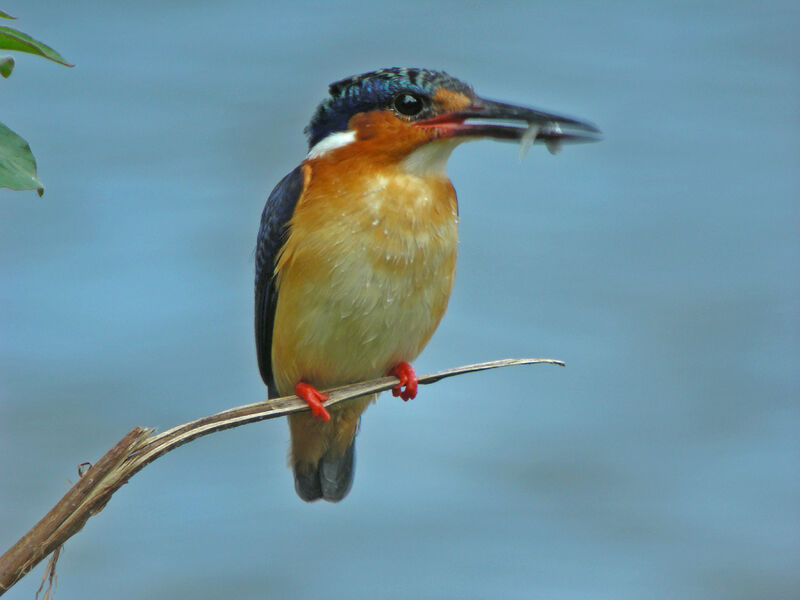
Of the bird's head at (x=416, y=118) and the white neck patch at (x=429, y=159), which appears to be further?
the white neck patch at (x=429, y=159)

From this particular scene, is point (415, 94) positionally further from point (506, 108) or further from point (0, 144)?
point (0, 144)

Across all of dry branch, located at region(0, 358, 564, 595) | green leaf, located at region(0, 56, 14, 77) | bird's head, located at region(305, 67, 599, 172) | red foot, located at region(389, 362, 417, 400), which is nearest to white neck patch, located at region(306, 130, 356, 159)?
bird's head, located at region(305, 67, 599, 172)

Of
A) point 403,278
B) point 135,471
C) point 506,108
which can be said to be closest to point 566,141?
point 506,108

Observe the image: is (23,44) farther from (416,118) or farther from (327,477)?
(327,477)

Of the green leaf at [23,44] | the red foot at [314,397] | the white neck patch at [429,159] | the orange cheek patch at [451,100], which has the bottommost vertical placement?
the red foot at [314,397]

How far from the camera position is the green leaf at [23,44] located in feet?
2.61

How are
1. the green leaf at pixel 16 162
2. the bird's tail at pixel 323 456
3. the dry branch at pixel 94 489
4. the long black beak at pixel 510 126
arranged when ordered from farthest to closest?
1. the bird's tail at pixel 323 456
2. the long black beak at pixel 510 126
3. the dry branch at pixel 94 489
4. the green leaf at pixel 16 162

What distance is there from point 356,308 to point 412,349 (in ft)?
0.64

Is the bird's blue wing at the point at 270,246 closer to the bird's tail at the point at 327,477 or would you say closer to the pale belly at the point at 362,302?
the pale belly at the point at 362,302

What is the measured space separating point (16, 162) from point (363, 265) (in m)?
0.95

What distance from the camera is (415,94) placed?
164 centimetres

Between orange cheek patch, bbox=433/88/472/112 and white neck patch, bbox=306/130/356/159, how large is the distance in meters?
0.20

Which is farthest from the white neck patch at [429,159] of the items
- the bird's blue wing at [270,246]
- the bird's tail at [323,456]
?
the bird's tail at [323,456]

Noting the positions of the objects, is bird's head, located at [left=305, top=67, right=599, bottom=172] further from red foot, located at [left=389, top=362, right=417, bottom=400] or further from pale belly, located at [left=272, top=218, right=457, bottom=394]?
red foot, located at [left=389, top=362, right=417, bottom=400]
